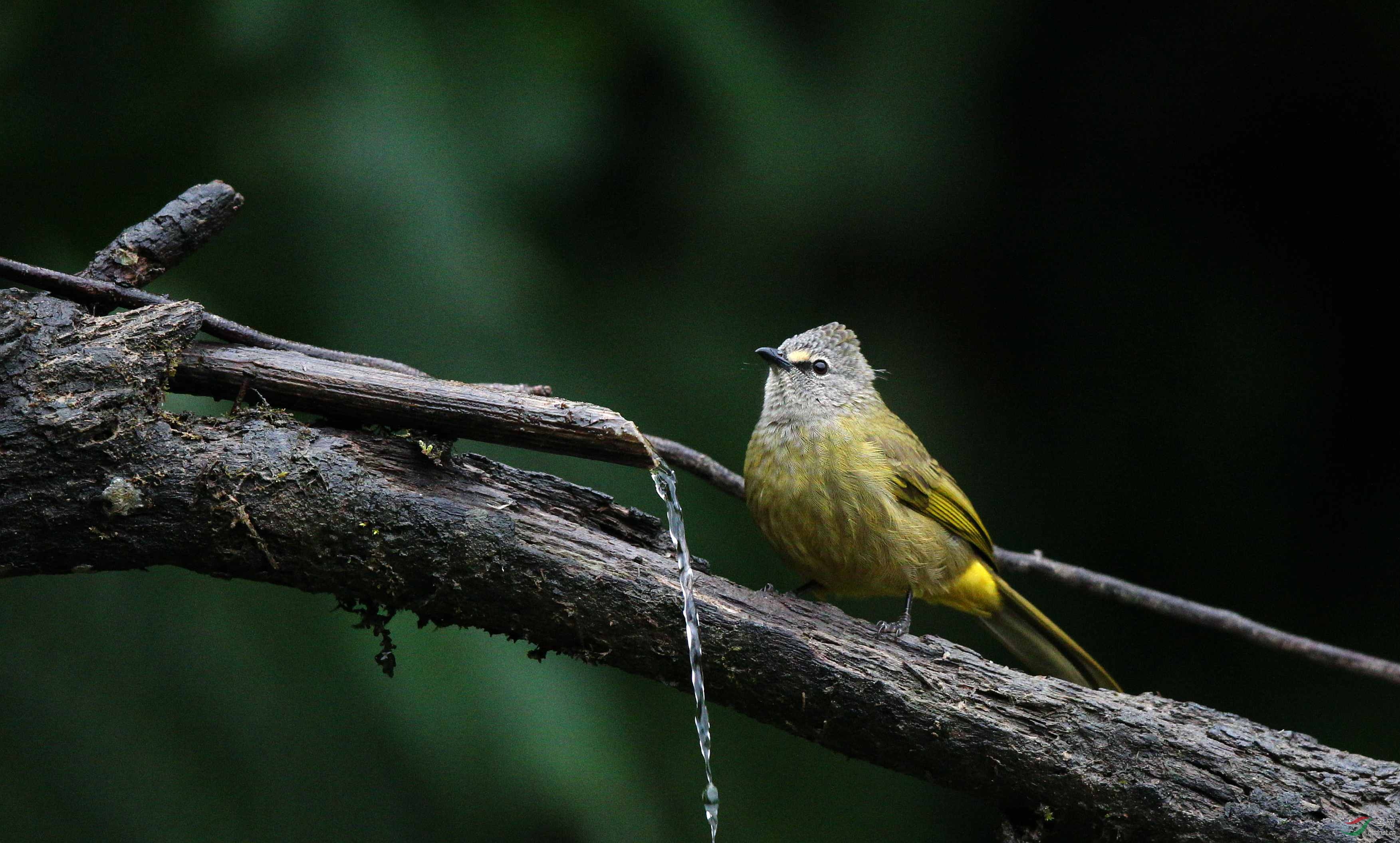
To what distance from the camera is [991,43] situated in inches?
183

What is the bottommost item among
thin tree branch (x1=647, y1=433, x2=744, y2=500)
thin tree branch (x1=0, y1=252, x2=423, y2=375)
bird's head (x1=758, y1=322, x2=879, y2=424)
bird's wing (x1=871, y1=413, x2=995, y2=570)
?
thin tree branch (x1=0, y1=252, x2=423, y2=375)

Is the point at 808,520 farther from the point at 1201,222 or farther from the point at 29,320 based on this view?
the point at 1201,222

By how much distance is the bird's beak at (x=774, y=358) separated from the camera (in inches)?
144

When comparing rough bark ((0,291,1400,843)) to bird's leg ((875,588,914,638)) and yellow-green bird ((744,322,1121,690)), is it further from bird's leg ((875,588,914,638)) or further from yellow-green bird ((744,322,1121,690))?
yellow-green bird ((744,322,1121,690))

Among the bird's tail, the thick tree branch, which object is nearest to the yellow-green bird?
the bird's tail

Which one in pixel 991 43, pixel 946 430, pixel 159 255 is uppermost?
pixel 991 43

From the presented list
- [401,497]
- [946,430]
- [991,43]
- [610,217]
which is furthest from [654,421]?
[991,43]

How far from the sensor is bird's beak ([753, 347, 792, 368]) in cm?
365

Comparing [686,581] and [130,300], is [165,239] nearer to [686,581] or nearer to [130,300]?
[130,300]

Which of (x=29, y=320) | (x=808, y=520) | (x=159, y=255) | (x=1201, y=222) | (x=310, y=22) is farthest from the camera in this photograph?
(x=1201, y=222)

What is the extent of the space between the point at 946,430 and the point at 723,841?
2037 mm
